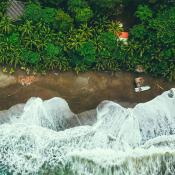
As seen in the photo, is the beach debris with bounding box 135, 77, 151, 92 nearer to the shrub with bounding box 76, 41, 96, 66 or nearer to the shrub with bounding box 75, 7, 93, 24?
the shrub with bounding box 76, 41, 96, 66

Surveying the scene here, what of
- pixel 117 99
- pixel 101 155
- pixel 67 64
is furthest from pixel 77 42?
pixel 101 155

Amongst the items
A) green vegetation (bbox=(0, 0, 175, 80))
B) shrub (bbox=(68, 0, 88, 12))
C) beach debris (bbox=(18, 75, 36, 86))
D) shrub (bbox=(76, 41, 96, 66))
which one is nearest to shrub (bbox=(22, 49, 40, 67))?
green vegetation (bbox=(0, 0, 175, 80))

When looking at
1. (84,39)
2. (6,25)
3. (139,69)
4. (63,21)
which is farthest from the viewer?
(139,69)

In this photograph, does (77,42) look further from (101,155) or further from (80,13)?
(101,155)

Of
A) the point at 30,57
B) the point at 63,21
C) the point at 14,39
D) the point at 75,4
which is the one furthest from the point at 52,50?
the point at 75,4

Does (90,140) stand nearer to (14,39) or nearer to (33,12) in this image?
(14,39)

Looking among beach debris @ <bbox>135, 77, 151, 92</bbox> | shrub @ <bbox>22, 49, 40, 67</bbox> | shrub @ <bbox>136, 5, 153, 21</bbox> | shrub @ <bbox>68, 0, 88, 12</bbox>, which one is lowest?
beach debris @ <bbox>135, 77, 151, 92</bbox>
